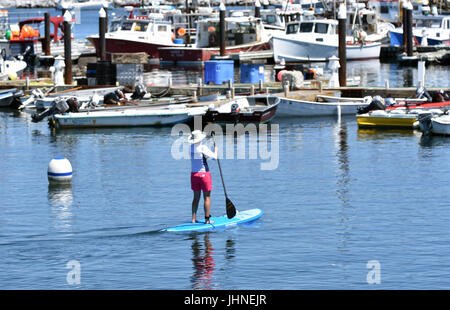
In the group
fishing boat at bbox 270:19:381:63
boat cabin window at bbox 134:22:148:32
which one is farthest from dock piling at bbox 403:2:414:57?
boat cabin window at bbox 134:22:148:32

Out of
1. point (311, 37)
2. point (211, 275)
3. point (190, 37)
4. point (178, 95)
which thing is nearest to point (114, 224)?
point (211, 275)

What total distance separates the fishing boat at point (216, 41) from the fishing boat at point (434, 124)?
32572mm

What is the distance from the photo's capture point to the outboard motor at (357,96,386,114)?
31984 mm

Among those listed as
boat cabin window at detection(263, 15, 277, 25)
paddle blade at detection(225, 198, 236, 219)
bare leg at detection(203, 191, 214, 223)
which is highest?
boat cabin window at detection(263, 15, 277, 25)

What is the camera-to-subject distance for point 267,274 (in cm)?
1491

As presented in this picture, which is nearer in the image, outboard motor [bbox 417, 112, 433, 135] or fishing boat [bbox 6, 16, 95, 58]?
outboard motor [bbox 417, 112, 433, 135]

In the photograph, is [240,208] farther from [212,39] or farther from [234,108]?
[212,39]

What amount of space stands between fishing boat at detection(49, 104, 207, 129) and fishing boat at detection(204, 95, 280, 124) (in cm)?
63

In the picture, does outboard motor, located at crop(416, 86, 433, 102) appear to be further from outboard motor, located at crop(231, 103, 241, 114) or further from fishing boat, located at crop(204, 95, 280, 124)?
outboard motor, located at crop(231, 103, 241, 114)

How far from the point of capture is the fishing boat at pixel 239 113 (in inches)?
1275

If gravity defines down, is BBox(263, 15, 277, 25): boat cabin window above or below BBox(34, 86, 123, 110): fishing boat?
above

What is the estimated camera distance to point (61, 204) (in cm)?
2067

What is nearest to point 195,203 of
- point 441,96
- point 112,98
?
point 112,98

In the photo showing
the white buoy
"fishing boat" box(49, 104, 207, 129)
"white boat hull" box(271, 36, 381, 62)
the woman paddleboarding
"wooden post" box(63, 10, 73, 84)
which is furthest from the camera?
"white boat hull" box(271, 36, 381, 62)
